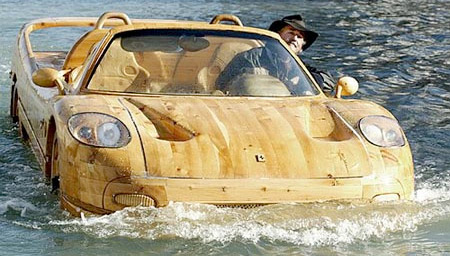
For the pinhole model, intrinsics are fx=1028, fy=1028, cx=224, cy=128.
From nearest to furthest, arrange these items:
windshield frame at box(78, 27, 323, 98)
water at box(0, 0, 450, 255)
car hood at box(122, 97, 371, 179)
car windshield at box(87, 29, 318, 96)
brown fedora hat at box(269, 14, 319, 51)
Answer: water at box(0, 0, 450, 255) < car hood at box(122, 97, 371, 179) < windshield frame at box(78, 27, 323, 98) < car windshield at box(87, 29, 318, 96) < brown fedora hat at box(269, 14, 319, 51)

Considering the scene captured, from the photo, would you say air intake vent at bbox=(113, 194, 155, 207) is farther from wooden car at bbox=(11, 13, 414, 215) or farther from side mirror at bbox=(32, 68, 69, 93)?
side mirror at bbox=(32, 68, 69, 93)

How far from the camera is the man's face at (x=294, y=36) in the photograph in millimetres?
8664

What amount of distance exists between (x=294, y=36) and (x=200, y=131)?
3142 millimetres

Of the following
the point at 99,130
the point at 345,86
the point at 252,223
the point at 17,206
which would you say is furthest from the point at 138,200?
the point at 345,86

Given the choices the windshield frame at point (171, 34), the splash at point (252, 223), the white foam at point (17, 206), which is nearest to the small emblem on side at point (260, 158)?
the splash at point (252, 223)

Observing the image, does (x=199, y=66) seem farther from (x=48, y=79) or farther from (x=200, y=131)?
(x=200, y=131)

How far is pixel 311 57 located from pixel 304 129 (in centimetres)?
951

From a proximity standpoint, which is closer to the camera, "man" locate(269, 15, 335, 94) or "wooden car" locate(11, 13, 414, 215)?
"wooden car" locate(11, 13, 414, 215)

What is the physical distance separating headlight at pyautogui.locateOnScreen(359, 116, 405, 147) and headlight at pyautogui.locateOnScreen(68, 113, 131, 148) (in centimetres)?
141

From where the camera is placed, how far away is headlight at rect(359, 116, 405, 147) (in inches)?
232

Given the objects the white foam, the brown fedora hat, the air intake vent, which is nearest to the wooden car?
the air intake vent

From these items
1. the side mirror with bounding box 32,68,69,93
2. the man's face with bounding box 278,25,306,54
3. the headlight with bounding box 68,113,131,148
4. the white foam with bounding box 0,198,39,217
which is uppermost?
the headlight with bounding box 68,113,131,148

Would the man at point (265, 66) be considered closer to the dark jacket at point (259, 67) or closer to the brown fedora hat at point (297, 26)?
the dark jacket at point (259, 67)

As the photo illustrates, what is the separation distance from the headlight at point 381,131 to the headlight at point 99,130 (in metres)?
1.41
